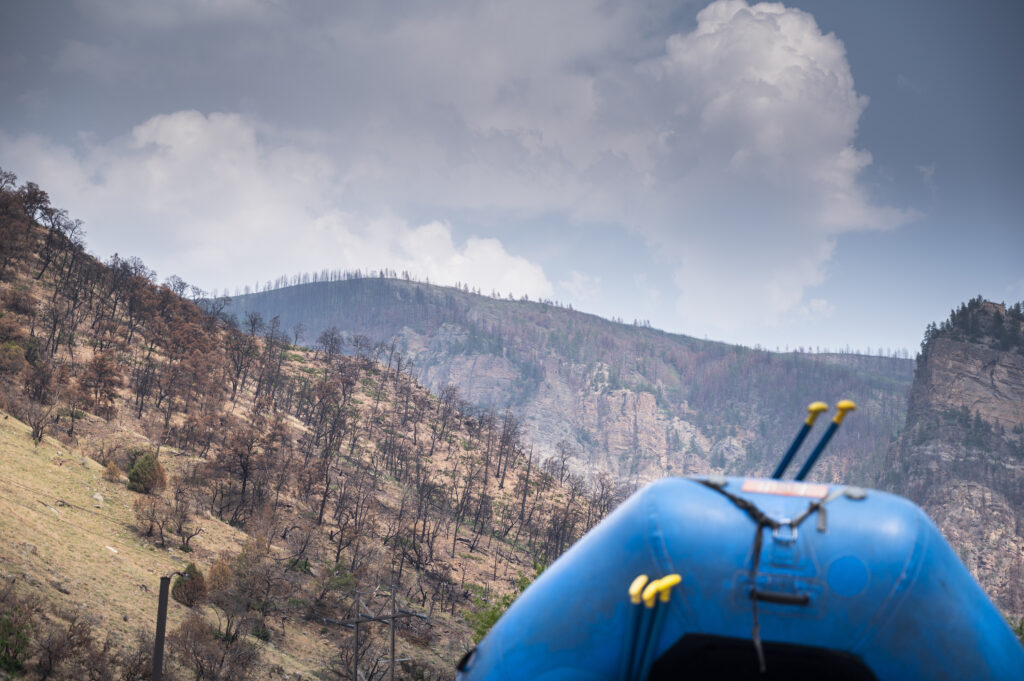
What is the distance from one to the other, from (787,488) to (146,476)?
1870 inches

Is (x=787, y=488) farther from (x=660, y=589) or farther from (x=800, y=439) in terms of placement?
(x=660, y=589)

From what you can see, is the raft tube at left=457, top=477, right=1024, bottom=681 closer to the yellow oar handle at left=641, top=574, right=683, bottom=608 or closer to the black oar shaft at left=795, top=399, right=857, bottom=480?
the yellow oar handle at left=641, top=574, right=683, bottom=608

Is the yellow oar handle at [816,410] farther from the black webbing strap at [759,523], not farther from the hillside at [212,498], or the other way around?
the hillside at [212,498]

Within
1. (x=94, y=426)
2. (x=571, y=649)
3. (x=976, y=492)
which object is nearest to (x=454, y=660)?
(x=94, y=426)

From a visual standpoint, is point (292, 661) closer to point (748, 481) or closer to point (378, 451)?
point (748, 481)

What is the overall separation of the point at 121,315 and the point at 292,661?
56.9 m

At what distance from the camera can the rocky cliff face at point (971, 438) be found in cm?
13575

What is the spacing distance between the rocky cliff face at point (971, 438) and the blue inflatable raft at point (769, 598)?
5830 inches

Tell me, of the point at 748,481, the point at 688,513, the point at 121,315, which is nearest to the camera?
the point at 688,513

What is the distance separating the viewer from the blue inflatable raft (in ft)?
9.89

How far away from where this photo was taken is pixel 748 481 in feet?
11.5

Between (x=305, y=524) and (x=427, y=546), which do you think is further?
(x=427, y=546)

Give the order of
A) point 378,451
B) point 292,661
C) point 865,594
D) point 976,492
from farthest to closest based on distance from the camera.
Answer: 1. point 976,492
2. point 378,451
3. point 292,661
4. point 865,594

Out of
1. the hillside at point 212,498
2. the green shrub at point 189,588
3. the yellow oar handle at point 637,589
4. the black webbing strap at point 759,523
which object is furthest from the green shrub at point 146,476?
the black webbing strap at point 759,523
